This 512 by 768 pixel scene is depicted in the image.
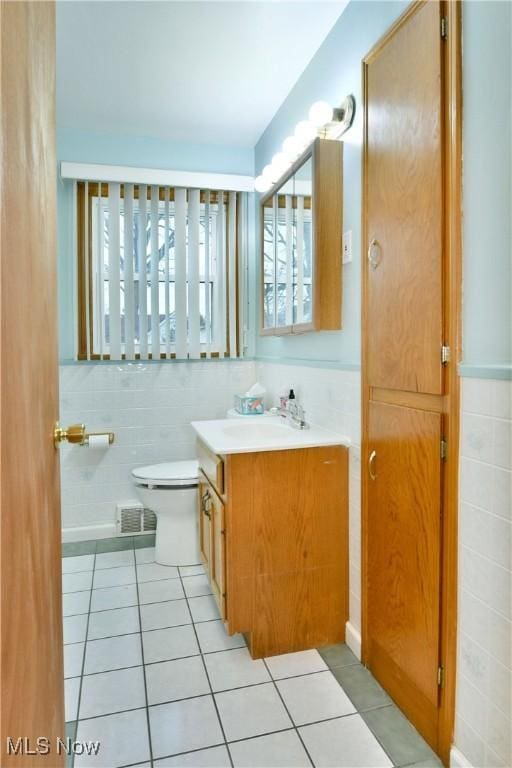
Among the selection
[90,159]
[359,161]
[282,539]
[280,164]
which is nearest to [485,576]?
[282,539]

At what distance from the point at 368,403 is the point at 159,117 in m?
2.09

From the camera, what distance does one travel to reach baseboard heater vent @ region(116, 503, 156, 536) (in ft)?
9.58

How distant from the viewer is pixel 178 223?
2895 mm

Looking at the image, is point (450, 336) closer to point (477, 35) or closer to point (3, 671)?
point (477, 35)

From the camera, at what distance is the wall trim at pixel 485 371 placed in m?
1.05

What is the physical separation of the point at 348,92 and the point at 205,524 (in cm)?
191

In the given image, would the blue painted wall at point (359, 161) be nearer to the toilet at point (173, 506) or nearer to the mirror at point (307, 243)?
the mirror at point (307, 243)

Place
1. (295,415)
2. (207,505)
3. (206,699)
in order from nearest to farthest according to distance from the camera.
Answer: (206,699), (207,505), (295,415)

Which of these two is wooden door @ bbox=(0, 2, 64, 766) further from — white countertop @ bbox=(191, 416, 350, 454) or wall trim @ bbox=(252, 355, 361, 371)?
wall trim @ bbox=(252, 355, 361, 371)

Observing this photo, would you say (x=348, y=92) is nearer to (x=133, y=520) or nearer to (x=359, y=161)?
(x=359, y=161)

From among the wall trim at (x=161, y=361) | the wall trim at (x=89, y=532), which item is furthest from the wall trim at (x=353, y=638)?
the wall trim at (x=161, y=361)

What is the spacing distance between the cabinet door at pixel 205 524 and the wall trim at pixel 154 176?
71.0 inches

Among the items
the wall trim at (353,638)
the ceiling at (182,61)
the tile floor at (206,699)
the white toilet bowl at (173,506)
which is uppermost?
the ceiling at (182,61)

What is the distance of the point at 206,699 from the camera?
1556 millimetres
